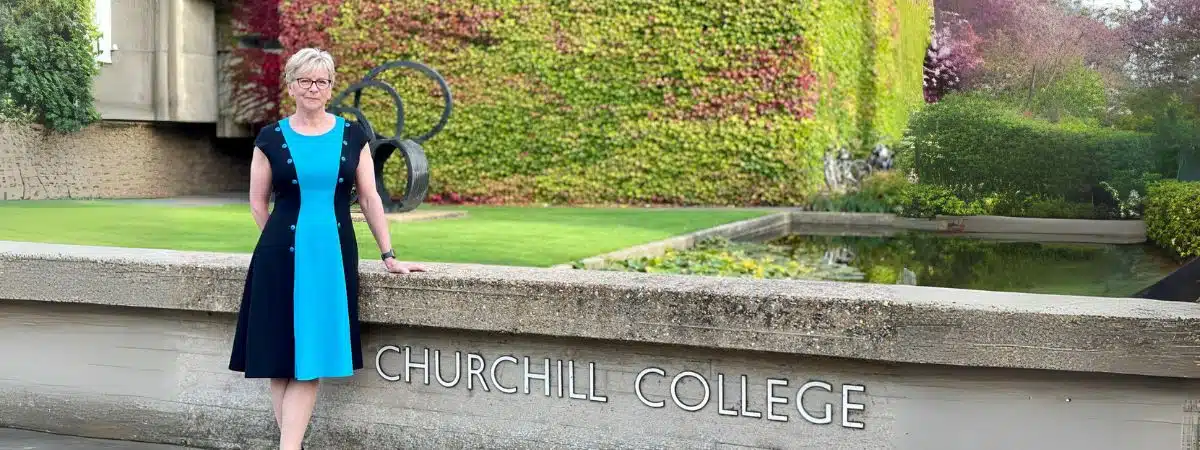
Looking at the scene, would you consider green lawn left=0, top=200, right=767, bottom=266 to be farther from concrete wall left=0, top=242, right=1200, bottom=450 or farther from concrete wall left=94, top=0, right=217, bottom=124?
concrete wall left=94, top=0, right=217, bottom=124

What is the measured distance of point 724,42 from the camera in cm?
1627

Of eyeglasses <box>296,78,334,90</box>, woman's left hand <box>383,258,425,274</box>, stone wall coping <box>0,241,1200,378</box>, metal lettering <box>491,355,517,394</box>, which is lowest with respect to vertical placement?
metal lettering <box>491,355,517,394</box>

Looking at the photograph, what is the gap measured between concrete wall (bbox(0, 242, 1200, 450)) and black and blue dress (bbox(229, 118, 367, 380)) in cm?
24

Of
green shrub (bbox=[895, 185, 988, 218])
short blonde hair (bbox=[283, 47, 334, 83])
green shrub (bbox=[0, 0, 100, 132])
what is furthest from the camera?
green shrub (bbox=[0, 0, 100, 132])

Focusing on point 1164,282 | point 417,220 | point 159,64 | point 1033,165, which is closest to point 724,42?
point 1033,165

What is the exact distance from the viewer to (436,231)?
1027cm

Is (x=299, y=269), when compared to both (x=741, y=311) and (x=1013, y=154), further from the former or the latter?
(x=1013, y=154)

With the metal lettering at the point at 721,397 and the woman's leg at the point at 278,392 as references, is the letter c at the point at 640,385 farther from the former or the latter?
the woman's leg at the point at 278,392

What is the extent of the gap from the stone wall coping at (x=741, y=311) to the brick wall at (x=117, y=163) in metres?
14.3

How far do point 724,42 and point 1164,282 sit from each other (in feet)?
41.8

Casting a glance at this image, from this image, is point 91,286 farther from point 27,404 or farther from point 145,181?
point 145,181

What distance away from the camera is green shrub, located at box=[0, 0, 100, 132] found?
16.6 meters

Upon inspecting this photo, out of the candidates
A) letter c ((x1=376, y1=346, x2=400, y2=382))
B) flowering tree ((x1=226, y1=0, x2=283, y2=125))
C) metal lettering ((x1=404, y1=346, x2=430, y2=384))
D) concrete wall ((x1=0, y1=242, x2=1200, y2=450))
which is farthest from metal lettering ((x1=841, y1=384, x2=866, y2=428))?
flowering tree ((x1=226, y1=0, x2=283, y2=125))

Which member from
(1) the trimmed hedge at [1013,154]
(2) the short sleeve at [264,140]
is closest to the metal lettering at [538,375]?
(2) the short sleeve at [264,140]
